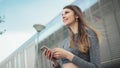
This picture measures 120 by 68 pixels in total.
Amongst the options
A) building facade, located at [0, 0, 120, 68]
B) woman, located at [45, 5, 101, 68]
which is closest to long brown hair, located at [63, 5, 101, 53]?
woman, located at [45, 5, 101, 68]

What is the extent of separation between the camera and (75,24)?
1452 millimetres

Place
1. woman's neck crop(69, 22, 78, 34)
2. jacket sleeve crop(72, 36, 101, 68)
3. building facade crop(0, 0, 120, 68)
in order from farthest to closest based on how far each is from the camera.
Result: building facade crop(0, 0, 120, 68), woman's neck crop(69, 22, 78, 34), jacket sleeve crop(72, 36, 101, 68)

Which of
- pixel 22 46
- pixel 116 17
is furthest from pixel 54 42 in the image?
pixel 22 46

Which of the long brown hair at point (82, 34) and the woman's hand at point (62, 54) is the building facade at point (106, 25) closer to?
the long brown hair at point (82, 34)

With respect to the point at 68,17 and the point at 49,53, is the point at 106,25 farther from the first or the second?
the point at 49,53

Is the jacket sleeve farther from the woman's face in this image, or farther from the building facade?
the building facade

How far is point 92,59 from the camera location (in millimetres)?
1338

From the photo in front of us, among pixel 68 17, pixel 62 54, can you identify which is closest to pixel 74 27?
pixel 68 17

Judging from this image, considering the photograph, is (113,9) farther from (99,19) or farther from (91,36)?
(91,36)

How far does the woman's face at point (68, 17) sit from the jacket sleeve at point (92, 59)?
0.16 m

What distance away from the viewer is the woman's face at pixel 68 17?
1.45m

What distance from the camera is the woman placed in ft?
4.31

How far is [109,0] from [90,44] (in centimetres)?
199

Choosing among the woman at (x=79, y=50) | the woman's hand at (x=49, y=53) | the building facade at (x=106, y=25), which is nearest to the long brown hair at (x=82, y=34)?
the woman at (x=79, y=50)
